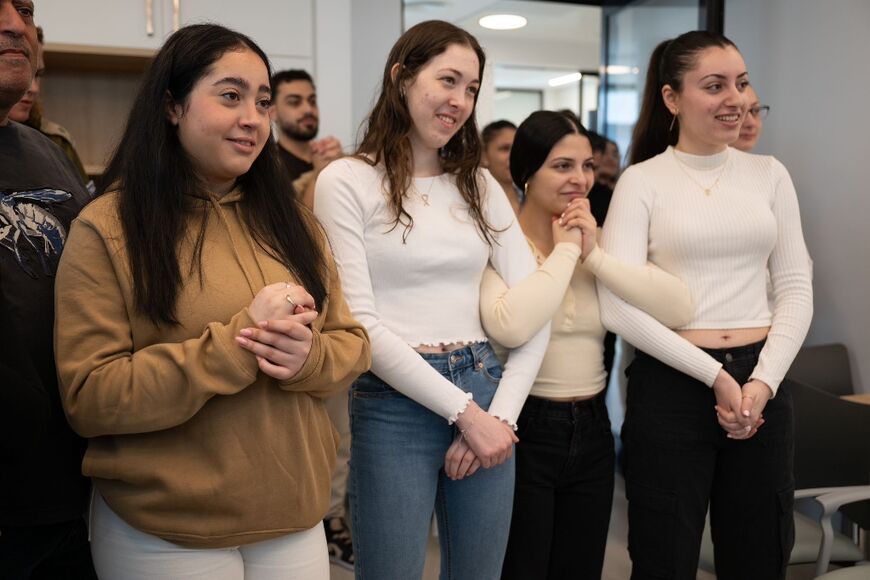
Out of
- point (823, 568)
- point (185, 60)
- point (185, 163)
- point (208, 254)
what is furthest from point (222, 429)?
point (823, 568)

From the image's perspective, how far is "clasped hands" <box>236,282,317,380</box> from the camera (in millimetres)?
1183

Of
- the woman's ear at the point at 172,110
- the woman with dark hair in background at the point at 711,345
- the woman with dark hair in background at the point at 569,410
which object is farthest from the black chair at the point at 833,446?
the woman's ear at the point at 172,110

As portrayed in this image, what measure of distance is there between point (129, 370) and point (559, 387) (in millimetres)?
954

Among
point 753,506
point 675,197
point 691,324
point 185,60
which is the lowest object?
point 753,506

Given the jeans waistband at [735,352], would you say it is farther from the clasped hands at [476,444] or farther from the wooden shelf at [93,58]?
the wooden shelf at [93,58]

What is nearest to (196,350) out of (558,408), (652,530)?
(558,408)

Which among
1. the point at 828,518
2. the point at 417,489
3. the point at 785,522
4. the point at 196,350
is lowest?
the point at 828,518

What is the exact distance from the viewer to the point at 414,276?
5.19ft

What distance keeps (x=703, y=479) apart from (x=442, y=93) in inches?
40.2

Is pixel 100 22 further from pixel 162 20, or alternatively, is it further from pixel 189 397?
pixel 189 397

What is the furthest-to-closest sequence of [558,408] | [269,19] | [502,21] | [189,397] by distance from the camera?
[502,21]
[269,19]
[558,408]
[189,397]

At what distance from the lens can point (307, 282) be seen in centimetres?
136

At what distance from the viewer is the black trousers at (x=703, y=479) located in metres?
1.79

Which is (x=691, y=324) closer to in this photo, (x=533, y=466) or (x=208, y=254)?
(x=533, y=466)
